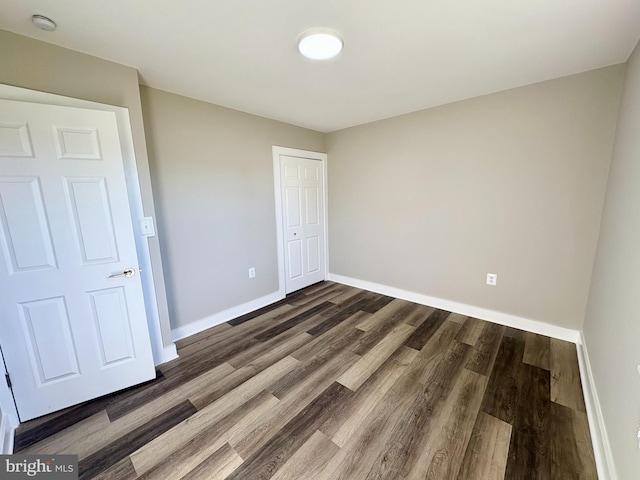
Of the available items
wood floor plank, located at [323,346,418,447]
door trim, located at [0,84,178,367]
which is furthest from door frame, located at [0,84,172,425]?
wood floor plank, located at [323,346,418,447]

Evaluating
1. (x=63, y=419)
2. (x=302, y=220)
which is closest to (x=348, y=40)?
(x=302, y=220)

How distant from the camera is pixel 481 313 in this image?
2.81 metres

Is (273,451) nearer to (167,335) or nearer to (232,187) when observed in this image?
(167,335)

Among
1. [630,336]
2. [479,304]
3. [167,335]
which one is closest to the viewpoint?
[630,336]

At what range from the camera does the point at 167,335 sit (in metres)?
2.25

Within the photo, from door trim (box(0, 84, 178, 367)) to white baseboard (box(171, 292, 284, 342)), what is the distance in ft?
0.95

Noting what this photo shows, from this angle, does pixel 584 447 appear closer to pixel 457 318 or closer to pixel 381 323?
pixel 457 318

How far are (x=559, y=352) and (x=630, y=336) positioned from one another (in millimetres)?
1347

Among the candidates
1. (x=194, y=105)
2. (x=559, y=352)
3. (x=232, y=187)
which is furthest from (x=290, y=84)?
(x=559, y=352)

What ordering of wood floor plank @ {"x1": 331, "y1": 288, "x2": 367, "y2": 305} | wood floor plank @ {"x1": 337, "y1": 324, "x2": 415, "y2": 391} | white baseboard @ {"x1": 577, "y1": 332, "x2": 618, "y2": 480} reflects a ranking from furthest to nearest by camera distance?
wood floor plank @ {"x1": 331, "y1": 288, "x2": 367, "y2": 305}
wood floor plank @ {"x1": 337, "y1": 324, "x2": 415, "y2": 391}
white baseboard @ {"x1": 577, "y1": 332, "x2": 618, "y2": 480}

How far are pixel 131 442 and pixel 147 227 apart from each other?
1.47 m

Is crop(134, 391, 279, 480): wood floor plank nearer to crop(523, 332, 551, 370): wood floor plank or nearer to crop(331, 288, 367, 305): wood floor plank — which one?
crop(331, 288, 367, 305): wood floor plank

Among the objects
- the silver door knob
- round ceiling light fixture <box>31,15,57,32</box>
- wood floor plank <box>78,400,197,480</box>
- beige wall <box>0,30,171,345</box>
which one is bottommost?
wood floor plank <box>78,400,197,480</box>

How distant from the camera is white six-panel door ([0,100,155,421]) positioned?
4.89 feet
